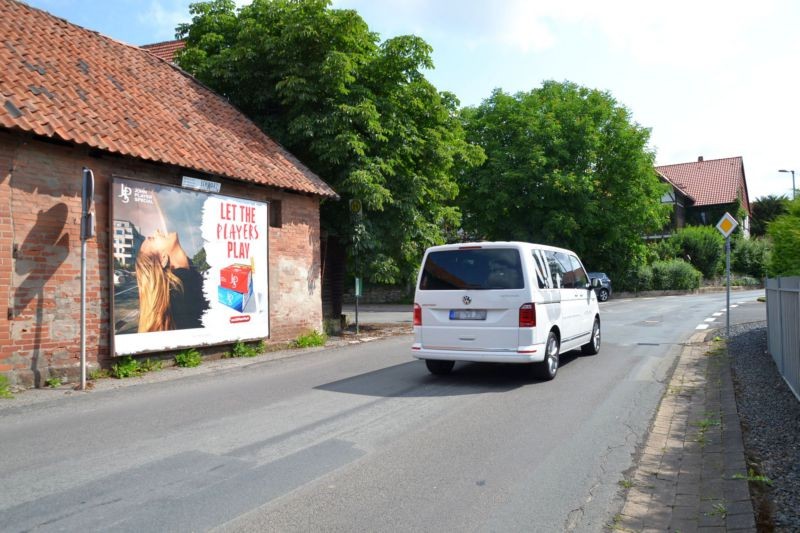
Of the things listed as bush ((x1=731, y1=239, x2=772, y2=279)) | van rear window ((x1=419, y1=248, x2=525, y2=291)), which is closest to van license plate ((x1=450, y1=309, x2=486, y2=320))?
van rear window ((x1=419, y1=248, x2=525, y2=291))

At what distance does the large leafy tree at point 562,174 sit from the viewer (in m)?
34.9

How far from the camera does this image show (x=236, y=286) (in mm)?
12430

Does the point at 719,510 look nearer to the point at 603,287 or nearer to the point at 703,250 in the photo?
the point at 603,287

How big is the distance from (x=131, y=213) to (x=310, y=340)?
5.20 m

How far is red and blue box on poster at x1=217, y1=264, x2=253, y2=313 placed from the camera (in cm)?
1211

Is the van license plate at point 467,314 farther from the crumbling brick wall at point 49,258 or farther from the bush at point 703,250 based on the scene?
the bush at point 703,250

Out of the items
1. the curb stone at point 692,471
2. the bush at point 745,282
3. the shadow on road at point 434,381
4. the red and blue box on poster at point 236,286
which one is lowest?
the curb stone at point 692,471

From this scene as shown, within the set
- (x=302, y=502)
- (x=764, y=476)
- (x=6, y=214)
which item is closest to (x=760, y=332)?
(x=764, y=476)

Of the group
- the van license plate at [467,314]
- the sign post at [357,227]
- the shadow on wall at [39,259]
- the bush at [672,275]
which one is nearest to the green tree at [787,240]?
the van license plate at [467,314]

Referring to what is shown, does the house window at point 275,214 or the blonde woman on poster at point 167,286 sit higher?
A: the house window at point 275,214

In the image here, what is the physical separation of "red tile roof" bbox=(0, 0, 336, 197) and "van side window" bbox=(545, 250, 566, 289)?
623cm

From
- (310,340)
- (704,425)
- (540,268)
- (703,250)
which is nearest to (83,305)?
(310,340)

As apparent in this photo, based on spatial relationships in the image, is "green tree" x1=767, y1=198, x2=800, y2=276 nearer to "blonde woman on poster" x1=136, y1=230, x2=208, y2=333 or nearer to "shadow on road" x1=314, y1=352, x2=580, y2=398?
"shadow on road" x1=314, y1=352, x2=580, y2=398

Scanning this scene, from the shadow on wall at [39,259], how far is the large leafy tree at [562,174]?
27.9 meters
